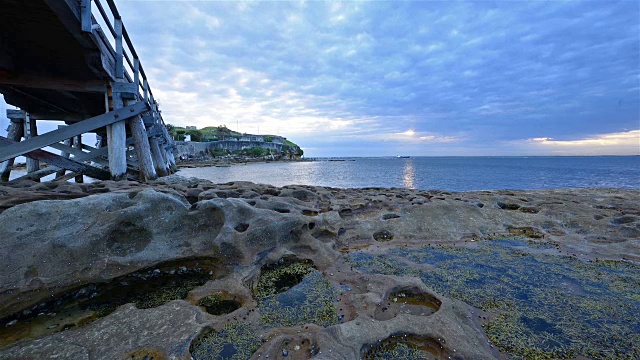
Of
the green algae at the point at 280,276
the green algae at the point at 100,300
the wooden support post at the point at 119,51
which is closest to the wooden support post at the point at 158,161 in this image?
the wooden support post at the point at 119,51

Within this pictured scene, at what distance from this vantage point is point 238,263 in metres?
5.96

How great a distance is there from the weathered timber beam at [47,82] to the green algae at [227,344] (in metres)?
12.1

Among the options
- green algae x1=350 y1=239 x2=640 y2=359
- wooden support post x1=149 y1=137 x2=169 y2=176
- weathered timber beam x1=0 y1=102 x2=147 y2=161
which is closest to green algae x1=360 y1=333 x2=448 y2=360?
green algae x1=350 y1=239 x2=640 y2=359

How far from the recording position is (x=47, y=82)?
10734 millimetres

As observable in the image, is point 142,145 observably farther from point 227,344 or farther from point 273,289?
point 227,344

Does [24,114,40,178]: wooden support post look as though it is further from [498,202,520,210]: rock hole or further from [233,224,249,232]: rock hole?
[498,202,520,210]: rock hole

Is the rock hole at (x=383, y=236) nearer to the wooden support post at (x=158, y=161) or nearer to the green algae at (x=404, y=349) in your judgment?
the green algae at (x=404, y=349)

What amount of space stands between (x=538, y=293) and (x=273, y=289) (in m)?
5.24

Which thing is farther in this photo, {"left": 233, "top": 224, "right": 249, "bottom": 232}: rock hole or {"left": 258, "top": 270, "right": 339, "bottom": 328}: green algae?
{"left": 233, "top": 224, "right": 249, "bottom": 232}: rock hole

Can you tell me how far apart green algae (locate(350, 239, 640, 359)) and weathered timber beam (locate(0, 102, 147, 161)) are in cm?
1066

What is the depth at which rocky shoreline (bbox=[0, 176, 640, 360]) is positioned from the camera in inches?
142

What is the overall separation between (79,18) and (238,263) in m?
8.33

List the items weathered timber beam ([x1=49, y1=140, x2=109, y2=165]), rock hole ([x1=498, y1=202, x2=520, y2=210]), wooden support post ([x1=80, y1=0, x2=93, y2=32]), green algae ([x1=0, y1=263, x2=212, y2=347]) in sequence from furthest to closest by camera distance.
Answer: weathered timber beam ([x1=49, y1=140, x2=109, y2=165])
rock hole ([x1=498, y1=202, x2=520, y2=210])
wooden support post ([x1=80, y1=0, x2=93, y2=32])
green algae ([x1=0, y1=263, x2=212, y2=347])

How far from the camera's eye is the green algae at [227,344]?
11.3 ft
